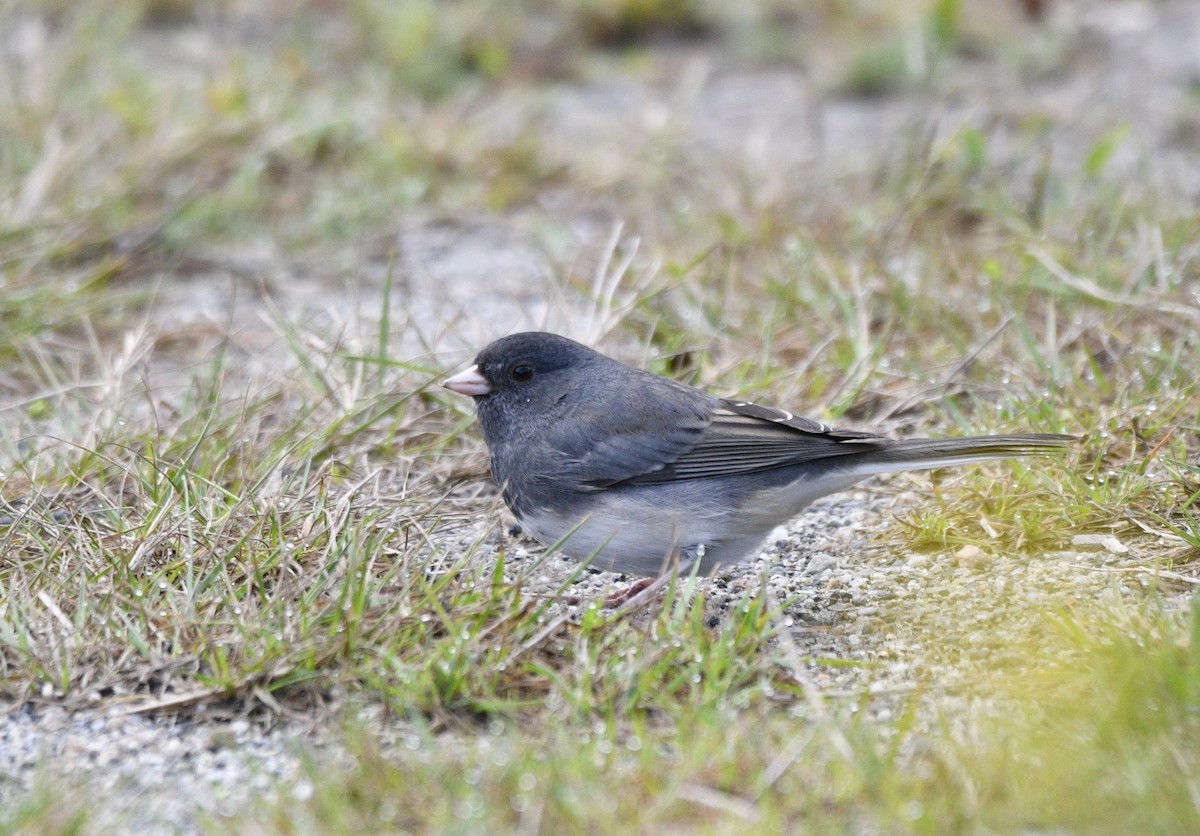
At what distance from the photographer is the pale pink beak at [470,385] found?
11.1 feet

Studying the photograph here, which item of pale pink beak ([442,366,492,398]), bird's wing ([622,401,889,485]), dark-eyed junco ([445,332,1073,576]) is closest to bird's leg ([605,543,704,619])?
dark-eyed junco ([445,332,1073,576])

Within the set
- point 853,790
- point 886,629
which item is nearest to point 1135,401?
point 886,629

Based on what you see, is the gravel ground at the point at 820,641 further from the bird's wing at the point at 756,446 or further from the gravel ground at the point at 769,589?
the bird's wing at the point at 756,446

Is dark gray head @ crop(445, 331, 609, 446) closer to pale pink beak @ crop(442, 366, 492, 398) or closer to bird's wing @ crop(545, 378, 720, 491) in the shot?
pale pink beak @ crop(442, 366, 492, 398)

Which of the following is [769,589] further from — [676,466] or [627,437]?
[627,437]

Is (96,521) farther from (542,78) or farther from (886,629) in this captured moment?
(542,78)

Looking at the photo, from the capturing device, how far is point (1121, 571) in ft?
9.75

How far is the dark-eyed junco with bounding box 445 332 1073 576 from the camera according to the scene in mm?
3059

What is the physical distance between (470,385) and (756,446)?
2.50 feet

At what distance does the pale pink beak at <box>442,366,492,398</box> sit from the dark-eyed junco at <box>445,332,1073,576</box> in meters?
0.13

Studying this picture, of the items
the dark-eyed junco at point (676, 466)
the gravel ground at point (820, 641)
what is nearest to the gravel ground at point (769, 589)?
the gravel ground at point (820, 641)

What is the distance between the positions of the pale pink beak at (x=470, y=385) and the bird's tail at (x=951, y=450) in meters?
0.99

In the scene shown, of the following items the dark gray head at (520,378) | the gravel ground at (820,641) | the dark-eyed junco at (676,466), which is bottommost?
the gravel ground at (820,641)

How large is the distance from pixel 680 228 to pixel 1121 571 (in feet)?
8.77
